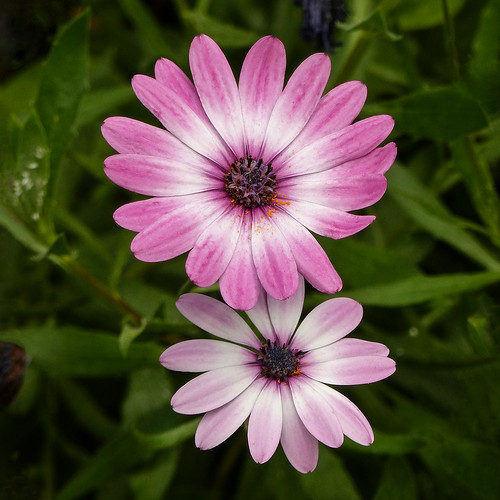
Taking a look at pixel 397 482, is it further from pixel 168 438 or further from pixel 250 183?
pixel 250 183

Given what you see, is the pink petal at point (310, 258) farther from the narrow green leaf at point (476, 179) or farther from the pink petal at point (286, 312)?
the narrow green leaf at point (476, 179)

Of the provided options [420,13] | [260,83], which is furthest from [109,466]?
[420,13]

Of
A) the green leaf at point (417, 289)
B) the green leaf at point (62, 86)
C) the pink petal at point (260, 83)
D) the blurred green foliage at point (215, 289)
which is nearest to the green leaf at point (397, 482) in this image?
the blurred green foliage at point (215, 289)

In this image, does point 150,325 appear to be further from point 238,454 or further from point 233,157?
point 238,454

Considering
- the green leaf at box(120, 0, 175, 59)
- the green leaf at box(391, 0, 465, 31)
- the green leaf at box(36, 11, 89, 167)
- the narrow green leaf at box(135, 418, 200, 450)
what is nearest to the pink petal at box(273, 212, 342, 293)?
the narrow green leaf at box(135, 418, 200, 450)

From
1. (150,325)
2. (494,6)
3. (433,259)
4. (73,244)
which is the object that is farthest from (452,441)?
(73,244)
